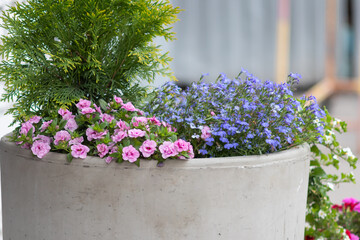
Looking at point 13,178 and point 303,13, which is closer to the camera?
point 13,178

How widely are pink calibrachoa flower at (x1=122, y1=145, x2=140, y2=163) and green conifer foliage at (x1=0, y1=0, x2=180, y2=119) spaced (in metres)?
0.37

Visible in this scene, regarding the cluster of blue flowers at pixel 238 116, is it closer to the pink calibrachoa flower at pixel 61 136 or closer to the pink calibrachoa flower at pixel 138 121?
the pink calibrachoa flower at pixel 138 121

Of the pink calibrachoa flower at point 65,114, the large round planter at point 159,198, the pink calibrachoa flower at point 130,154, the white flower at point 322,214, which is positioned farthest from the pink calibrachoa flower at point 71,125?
the white flower at point 322,214

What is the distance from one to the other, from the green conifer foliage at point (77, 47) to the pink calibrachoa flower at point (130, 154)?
374 mm

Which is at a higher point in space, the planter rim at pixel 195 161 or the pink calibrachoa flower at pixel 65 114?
the pink calibrachoa flower at pixel 65 114

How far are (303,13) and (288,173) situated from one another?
4635mm

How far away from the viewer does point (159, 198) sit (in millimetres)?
1501

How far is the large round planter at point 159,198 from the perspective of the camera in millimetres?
1505

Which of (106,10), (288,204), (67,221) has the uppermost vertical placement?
(106,10)

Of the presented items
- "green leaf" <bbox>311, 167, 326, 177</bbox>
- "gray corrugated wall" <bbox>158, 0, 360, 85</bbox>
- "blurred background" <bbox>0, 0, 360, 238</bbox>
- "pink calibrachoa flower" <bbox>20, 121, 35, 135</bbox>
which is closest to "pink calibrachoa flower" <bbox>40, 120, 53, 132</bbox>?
"pink calibrachoa flower" <bbox>20, 121, 35, 135</bbox>

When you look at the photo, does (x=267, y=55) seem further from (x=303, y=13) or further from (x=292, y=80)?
(x=292, y=80)

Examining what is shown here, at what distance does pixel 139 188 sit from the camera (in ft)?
4.92

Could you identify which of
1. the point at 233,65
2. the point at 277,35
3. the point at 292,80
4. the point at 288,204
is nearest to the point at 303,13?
the point at 277,35

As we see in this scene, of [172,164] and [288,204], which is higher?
[172,164]
